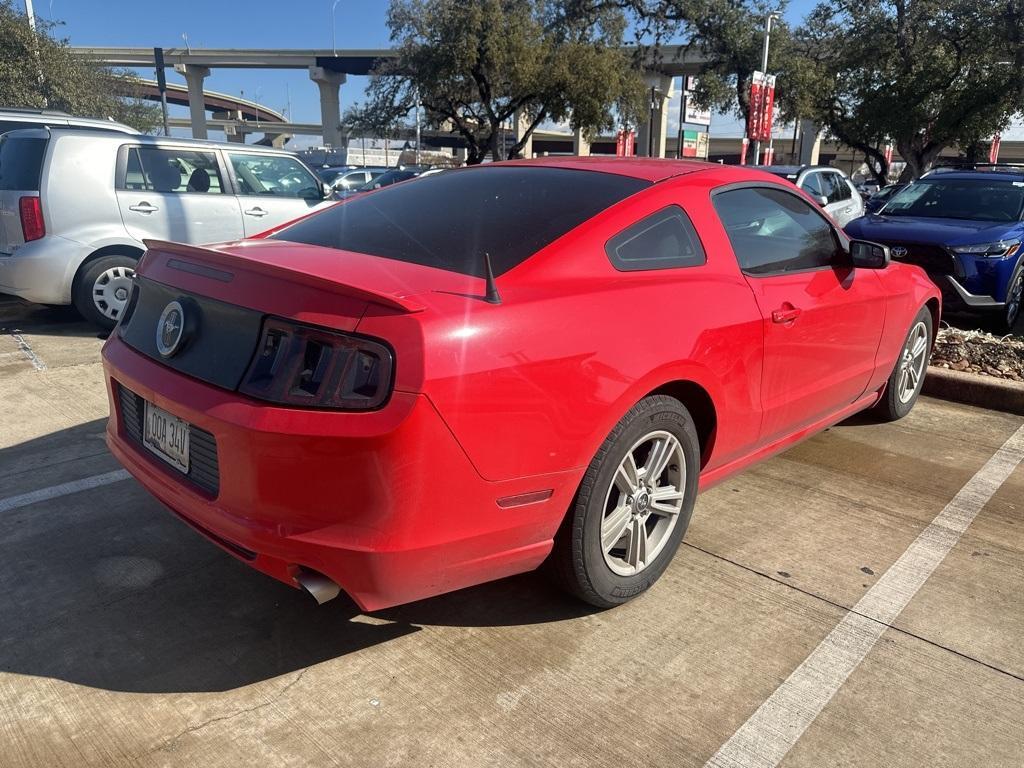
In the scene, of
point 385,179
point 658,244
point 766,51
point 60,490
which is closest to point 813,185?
point 658,244

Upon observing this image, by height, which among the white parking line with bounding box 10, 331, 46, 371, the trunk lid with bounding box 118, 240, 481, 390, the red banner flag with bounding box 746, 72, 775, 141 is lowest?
the white parking line with bounding box 10, 331, 46, 371

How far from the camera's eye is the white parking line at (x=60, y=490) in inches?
143

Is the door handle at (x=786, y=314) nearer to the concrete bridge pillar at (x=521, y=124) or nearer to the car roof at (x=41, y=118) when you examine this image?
the car roof at (x=41, y=118)

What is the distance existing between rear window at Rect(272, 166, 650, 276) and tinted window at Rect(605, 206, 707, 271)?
144 millimetres

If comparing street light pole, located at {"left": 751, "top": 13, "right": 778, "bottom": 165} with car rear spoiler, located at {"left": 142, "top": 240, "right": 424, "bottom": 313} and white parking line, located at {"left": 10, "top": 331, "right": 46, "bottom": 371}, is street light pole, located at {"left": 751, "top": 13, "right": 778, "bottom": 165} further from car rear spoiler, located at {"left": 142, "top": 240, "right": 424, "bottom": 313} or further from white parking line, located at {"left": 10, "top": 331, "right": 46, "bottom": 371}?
car rear spoiler, located at {"left": 142, "top": 240, "right": 424, "bottom": 313}

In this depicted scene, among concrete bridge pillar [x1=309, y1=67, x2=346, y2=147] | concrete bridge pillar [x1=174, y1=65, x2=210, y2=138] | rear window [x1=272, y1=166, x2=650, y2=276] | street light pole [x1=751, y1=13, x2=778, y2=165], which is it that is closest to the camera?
rear window [x1=272, y1=166, x2=650, y2=276]

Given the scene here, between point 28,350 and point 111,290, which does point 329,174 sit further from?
point 28,350

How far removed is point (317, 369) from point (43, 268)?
5.59 meters

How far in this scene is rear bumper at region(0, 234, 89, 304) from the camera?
21.6ft

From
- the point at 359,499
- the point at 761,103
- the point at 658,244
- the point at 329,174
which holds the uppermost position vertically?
the point at 761,103

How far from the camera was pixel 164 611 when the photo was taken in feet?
9.29

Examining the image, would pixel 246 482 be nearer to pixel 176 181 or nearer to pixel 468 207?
pixel 468 207

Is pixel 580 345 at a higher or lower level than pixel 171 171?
lower

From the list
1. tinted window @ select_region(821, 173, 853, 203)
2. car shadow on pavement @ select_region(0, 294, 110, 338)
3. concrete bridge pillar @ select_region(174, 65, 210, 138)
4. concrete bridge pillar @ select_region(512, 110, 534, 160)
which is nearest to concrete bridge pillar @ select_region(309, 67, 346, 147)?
concrete bridge pillar @ select_region(174, 65, 210, 138)
